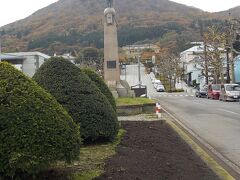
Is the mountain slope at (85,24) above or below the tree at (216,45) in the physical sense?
above

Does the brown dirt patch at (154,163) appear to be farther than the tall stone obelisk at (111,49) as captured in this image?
No

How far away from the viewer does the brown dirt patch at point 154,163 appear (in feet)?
22.1

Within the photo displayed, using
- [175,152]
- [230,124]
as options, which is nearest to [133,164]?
[175,152]

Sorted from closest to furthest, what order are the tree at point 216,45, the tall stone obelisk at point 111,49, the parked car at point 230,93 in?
the tall stone obelisk at point 111,49 < the parked car at point 230,93 < the tree at point 216,45

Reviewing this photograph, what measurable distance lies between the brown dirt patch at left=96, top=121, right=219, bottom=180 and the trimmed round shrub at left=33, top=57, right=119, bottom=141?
0.62 meters

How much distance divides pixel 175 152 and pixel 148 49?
12409 cm

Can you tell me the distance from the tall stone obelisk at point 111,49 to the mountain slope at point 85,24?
80.3 meters

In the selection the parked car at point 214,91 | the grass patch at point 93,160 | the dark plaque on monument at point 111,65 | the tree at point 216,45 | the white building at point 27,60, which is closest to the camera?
the grass patch at point 93,160

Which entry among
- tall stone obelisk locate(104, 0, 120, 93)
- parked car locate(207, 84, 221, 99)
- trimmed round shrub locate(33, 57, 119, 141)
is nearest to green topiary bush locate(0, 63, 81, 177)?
trimmed round shrub locate(33, 57, 119, 141)

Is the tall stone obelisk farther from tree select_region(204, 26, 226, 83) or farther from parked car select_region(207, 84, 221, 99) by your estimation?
tree select_region(204, 26, 226, 83)

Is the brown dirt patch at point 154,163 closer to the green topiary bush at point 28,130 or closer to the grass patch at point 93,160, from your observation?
the grass patch at point 93,160

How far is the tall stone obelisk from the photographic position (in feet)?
102

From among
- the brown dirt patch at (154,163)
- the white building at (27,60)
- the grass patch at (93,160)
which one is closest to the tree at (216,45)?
the white building at (27,60)

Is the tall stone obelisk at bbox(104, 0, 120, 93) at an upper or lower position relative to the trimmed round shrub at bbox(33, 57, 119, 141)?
upper
